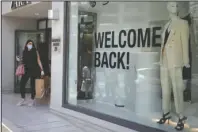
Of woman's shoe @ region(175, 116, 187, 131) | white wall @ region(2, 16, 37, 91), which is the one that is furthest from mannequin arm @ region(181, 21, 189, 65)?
white wall @ region(2, 16, 37, 91)

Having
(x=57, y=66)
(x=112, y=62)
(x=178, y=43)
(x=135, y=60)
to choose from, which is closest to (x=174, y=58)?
(x=178, y=43)

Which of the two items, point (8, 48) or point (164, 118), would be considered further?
point (8, 48)

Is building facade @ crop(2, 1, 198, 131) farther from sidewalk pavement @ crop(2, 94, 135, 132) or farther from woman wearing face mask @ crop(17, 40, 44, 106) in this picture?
woman wearing face mask @ crop(17, 40, 44, 106)

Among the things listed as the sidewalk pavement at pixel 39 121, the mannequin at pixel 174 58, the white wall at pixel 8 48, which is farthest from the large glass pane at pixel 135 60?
the white wall at pixel 8 48

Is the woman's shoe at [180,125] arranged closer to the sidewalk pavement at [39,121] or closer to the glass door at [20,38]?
the sidewalk pavement at [39,121]

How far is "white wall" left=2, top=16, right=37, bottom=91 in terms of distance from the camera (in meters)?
12.4

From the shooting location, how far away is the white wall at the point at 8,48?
12.4 m

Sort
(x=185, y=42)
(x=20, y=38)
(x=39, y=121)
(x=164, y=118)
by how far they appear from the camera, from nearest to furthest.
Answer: (x=185, y=42) → (x=164, y=118) → (x=39, y=121) → (x=20, y=38)

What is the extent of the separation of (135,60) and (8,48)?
251 inches

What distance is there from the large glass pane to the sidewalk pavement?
609mm

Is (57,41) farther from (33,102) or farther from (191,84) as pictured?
(191,84)

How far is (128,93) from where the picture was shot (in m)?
7.84

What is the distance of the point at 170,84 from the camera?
20.4 feet

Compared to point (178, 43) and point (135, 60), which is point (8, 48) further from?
point (178, 43)
